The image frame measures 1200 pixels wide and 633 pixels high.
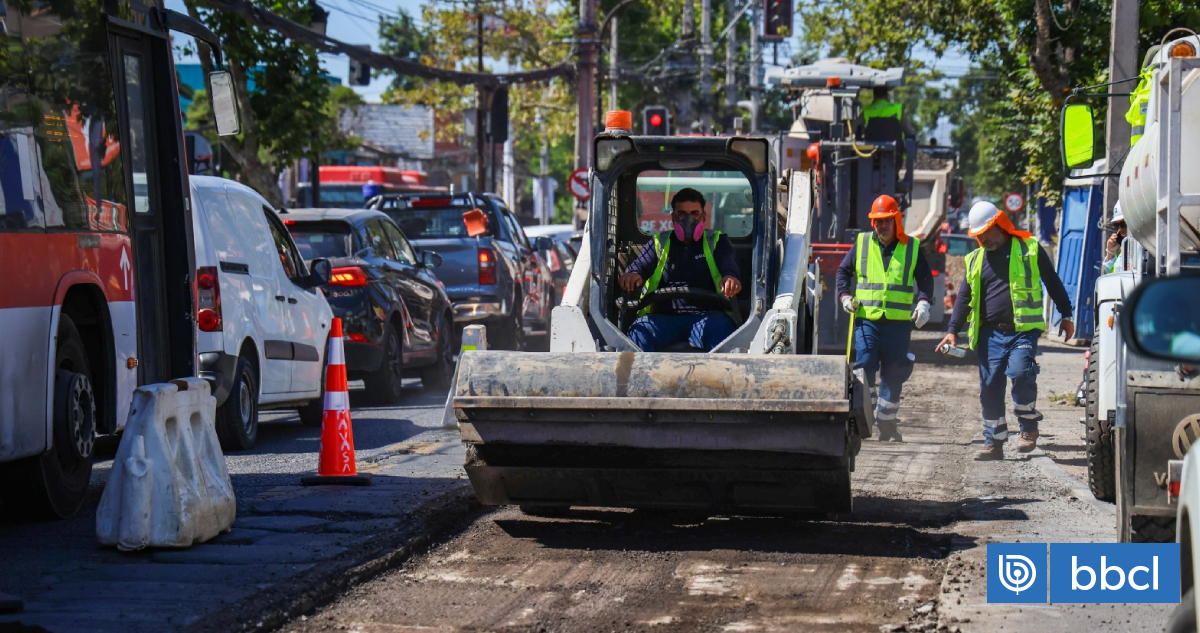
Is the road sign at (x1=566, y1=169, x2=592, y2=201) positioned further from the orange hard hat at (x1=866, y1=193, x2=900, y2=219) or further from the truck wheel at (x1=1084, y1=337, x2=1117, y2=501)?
the truck wheel at (x1=1084, y1=337, x2=1117, y2=501)

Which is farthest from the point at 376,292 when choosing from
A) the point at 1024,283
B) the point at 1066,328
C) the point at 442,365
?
the point at 1066,328

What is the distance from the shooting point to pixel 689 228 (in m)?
8.35

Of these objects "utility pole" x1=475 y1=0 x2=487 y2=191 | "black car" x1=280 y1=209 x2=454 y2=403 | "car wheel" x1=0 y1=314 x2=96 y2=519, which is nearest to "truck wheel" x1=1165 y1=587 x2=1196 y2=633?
"car wheel" x1=0 y1=314 x2=96 y2=519

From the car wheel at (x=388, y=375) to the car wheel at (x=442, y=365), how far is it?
1213 mm

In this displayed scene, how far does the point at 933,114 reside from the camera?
266 ft

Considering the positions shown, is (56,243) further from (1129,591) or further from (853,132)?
(853,132)

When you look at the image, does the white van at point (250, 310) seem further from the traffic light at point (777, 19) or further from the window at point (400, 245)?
the traffic light at point (777, 19)

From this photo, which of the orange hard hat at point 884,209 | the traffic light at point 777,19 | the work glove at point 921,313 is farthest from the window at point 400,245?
the traffic light at point 777,19

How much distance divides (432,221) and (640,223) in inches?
321

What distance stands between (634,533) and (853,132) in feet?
38.3

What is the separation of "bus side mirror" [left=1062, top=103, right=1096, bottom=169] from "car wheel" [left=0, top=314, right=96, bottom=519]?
5.21 m

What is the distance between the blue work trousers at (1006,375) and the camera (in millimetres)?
10062

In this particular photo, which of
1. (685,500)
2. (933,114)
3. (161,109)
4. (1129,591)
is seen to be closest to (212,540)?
(685,500)
